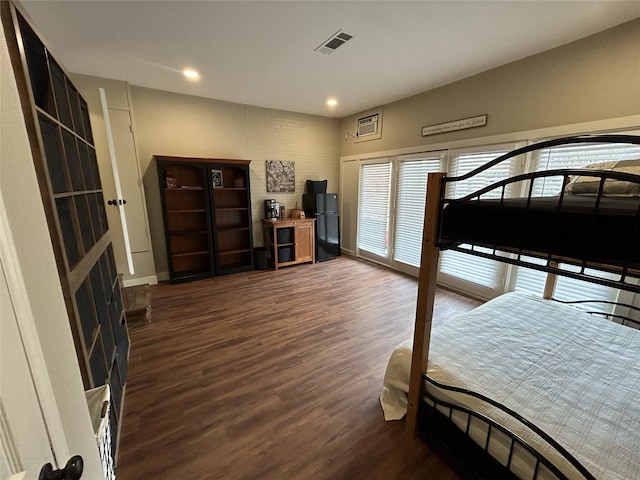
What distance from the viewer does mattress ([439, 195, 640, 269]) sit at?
803 millimetres

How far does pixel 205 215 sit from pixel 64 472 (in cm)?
386

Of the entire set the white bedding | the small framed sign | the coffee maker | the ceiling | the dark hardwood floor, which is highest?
the ceiling

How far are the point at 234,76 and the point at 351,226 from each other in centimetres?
328

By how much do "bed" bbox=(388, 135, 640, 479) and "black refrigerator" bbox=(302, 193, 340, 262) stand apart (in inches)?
131

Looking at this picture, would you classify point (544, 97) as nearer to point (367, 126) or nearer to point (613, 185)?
point (613, 185)

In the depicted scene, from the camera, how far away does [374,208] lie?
479 cm

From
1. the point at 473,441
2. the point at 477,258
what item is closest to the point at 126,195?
the point at 473,441

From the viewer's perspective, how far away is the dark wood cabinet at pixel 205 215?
152 inches

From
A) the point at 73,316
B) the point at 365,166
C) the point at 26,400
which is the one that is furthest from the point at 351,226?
the point at 26,400

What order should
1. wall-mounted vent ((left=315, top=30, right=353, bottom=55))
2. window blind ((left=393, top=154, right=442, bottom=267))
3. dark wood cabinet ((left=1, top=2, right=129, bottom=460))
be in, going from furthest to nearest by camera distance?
window blind ((left=393, top=154, right=442, bottom=267)) → wall-mounted vent ((left=315, top=30, right=353, bottom=55)) → dark wood cabinet ((left=1, top=2, right=129, bottom=460))

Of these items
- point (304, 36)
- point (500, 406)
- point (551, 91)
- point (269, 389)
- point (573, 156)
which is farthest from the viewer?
point (551, 91)

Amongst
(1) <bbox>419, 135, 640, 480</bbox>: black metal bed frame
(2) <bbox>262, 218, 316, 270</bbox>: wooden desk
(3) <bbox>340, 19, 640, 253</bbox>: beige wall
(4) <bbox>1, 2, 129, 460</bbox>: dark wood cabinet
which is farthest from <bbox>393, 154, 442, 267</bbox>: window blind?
(4) <bbox>1, 2, 129, 460</bbox>: dark wood cabinet

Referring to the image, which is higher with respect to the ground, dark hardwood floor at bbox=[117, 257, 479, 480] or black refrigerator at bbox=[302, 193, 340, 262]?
black refrigerator at bbox=[302, 193, 340, 262]

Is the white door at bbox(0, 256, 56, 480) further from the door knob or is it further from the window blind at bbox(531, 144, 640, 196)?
the window blind at bbox(531, 144, 640, 196)
